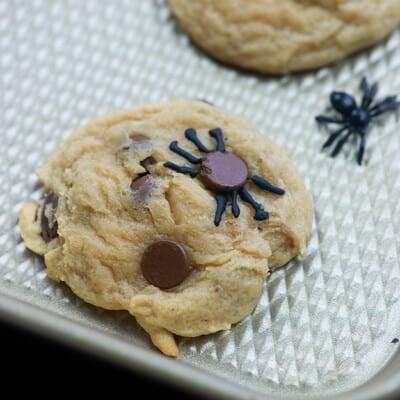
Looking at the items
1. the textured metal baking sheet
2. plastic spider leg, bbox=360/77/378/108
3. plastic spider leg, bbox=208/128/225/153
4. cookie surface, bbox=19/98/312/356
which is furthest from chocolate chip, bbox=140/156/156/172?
plastic spider leg, bbox=360/77/378/108

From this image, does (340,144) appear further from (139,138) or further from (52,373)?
(52,373)

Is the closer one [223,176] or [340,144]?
[223,176]

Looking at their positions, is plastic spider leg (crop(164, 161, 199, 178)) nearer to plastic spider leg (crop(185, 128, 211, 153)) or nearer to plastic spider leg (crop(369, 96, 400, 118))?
plastic spider leg (crop(185, 128, 211, 153))

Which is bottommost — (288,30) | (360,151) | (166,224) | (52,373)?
(52,373)

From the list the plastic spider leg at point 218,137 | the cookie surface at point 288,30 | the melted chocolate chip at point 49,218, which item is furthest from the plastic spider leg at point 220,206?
the cookie surface at point 288,30

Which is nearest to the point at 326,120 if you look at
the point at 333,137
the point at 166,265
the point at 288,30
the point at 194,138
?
the point at 333,137

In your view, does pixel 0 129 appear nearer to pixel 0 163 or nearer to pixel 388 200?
pixel 0 163
